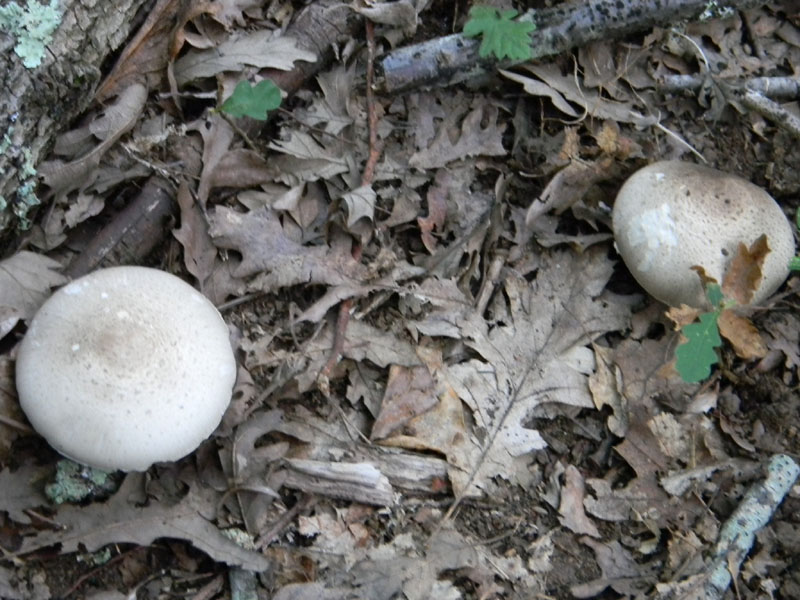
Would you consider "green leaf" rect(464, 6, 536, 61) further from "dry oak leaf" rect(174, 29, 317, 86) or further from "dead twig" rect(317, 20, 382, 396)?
"dry oak leaf" rect(174, 29, 317, 86)

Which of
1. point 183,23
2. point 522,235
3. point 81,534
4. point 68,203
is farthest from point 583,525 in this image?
point 183,23

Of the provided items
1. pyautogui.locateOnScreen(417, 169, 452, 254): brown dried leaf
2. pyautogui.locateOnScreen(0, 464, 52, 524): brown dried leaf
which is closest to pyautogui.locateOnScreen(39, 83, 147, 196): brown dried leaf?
pyautogui.locateOnScreen(0, 464, 52, 524): brown dried leaf

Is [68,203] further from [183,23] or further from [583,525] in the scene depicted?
[583,525]

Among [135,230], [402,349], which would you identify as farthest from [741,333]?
[135,230]

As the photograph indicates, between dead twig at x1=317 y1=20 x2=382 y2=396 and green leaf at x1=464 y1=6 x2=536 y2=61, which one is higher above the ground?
green leaf at x1=464 y1=6 x2=536 y2=61

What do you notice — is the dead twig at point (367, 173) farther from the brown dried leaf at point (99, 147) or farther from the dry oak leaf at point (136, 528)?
the brown dried leaf at point (99, 147)

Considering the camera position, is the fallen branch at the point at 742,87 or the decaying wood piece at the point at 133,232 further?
the fallen branch at the point at 742,87

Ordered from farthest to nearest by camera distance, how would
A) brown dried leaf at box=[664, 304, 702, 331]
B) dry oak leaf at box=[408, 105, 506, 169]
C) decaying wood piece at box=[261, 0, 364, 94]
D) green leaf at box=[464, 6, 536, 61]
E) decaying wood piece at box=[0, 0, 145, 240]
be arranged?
dry oak leaf at box=[408, 105, 506, 169], decaying wood piece at box=[261, 0, 364, 94], green leaf at box=[464, 6, 536, 61], brown dried leaf at box=[664, 304, 702, 331], decaying wood piece at box=[0, 0, 145, 240]

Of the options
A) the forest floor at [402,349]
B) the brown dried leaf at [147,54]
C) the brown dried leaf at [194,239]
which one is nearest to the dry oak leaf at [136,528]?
the forest floor at [402,349]
